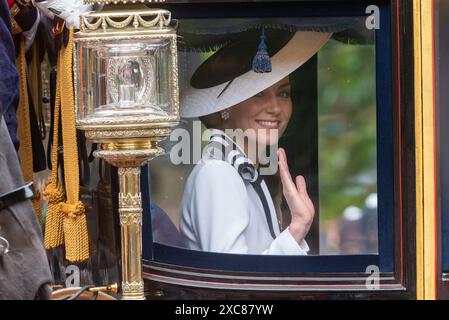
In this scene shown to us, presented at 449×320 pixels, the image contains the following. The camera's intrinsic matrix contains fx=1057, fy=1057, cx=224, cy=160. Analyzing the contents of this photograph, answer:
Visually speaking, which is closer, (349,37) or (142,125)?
(142,125)

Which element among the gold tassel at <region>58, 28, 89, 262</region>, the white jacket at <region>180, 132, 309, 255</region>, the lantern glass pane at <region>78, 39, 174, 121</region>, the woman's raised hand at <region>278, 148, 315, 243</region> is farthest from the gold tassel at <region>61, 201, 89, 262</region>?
the woman's raised hand at <region>278, 148, 315, 243</region>

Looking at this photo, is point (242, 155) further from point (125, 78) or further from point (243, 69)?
point (125, 78)

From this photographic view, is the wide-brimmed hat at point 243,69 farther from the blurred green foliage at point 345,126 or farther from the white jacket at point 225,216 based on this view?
the white jacket at point 225,216

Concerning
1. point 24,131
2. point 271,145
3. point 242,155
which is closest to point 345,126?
point 271,145

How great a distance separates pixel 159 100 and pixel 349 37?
710 mm

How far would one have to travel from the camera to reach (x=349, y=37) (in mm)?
3381

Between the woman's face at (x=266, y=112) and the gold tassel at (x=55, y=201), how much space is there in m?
0.56

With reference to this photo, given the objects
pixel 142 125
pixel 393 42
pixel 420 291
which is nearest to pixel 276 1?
pixel 393 42

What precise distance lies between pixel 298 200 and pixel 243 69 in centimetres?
46

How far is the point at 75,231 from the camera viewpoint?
3387 millimetres

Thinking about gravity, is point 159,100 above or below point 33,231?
above

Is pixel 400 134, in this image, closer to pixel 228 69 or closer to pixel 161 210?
pixel 228 69

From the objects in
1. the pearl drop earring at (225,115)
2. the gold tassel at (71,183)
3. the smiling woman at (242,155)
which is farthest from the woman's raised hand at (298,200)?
the gold tassel at (71,183)
